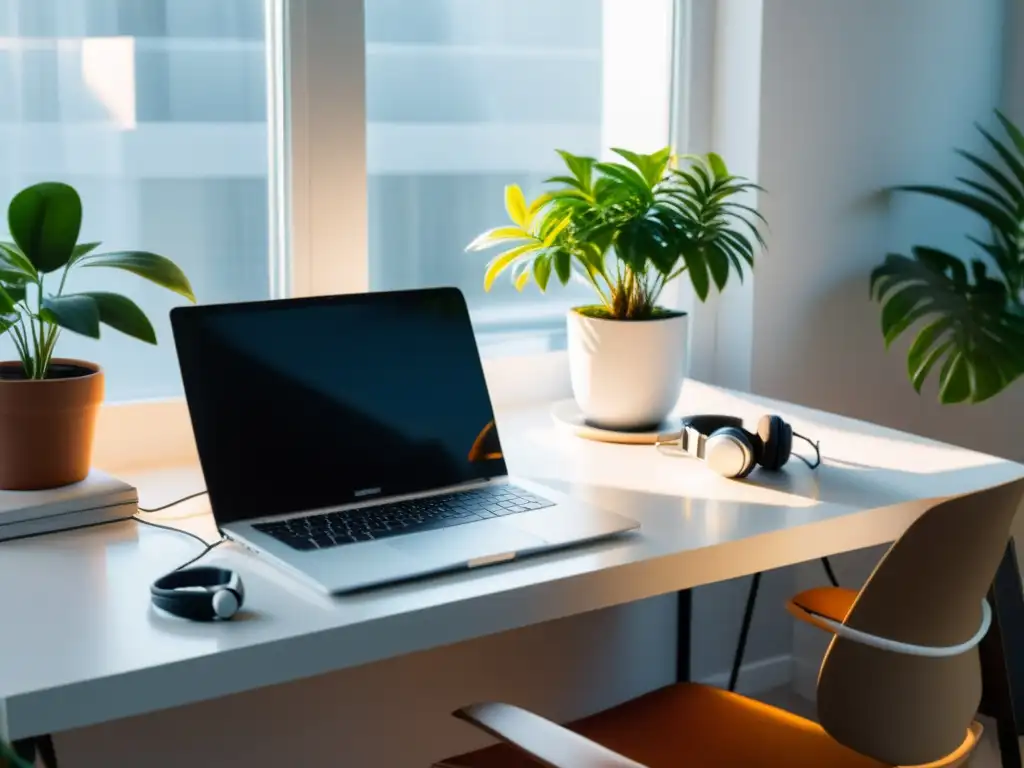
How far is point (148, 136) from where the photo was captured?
188 centimetres

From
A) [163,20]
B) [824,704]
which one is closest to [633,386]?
[824,704]

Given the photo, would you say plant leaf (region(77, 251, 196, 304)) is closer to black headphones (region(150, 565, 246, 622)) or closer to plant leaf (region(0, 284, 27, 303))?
plant leaf (region(0, 284, 27, 303))

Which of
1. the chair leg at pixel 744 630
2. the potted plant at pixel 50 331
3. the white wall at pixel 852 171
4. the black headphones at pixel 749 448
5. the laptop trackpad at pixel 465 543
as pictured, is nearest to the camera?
the laptop trackpad at pixel 465 543

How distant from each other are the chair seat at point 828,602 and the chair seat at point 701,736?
0.15 meters

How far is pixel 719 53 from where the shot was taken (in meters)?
2.41

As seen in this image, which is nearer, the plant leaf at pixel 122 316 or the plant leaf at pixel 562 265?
the plant leaf at pixel 122 316

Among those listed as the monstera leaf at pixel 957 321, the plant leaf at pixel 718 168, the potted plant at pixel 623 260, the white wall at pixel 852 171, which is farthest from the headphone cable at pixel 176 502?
the monstera leaf at pixel 957 321

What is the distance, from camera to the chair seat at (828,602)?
175cm

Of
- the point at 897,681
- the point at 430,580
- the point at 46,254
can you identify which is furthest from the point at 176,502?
the point at 897,681

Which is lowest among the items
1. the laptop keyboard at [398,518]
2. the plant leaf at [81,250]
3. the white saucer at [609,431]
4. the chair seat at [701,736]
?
the chair seat at [701,736]

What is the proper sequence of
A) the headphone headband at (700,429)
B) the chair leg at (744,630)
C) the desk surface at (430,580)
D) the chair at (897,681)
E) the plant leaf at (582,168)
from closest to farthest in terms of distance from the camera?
1. the desk surface at (430,580)
2. the chair at (897,681)
3. the headphone headband at (700,429)
4. the plant leaf at (582,168)
5. the chair leg at (744,630)

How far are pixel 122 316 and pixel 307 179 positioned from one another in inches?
21.3

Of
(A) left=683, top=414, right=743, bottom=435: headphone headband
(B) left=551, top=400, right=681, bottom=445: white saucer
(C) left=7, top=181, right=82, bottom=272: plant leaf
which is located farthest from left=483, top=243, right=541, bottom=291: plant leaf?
(C) left=7, top=181, right=82, bottom=272: plant leaf

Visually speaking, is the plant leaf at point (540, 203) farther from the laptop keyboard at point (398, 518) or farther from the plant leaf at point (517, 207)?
the laptop keyboard at point (398, 518)
